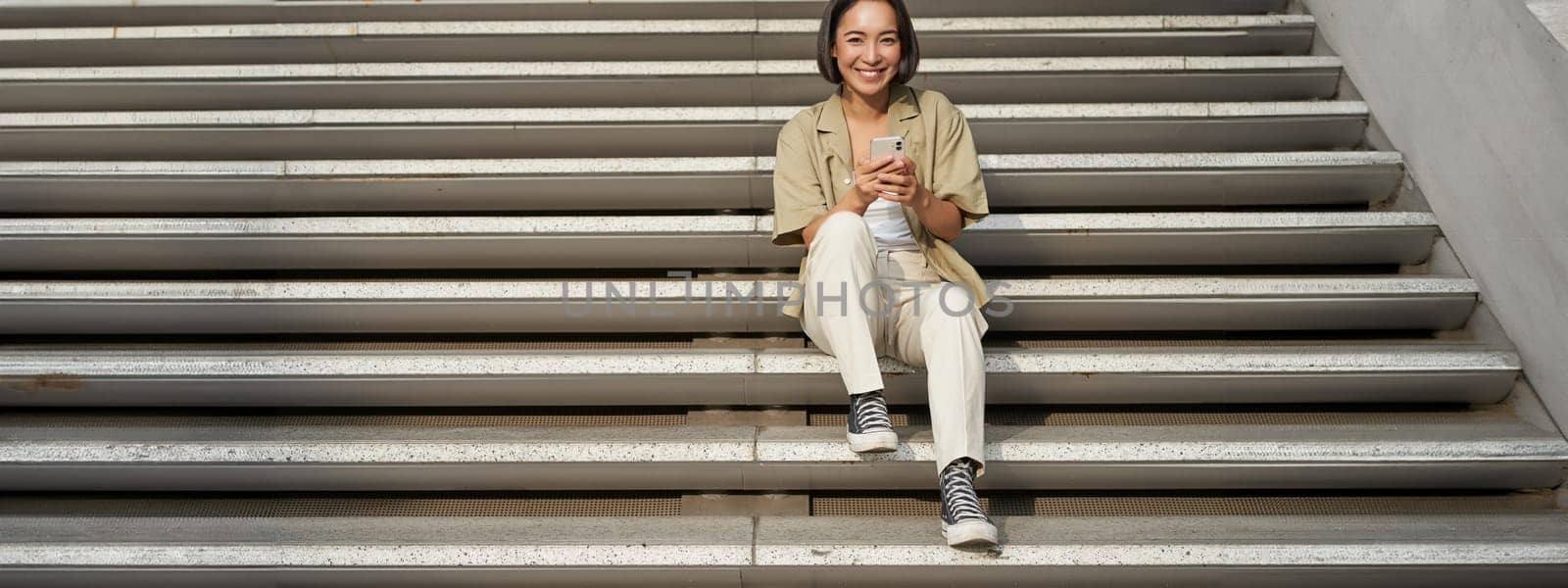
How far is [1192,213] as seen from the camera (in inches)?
97.2

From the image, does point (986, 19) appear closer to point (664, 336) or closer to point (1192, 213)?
point (1192, 213)

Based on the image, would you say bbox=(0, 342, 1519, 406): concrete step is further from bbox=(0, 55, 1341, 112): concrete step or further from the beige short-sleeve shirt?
bbox=(0, 55, 1341, 112): concrete step

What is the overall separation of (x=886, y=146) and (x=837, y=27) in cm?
33

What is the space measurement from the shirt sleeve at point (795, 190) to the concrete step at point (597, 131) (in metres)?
0.64

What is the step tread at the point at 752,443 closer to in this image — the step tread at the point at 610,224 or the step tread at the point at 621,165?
the step tread at the point at 610,224

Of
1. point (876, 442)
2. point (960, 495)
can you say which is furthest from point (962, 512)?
point (876, 442)

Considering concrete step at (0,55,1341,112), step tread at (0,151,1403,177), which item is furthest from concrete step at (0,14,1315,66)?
step tread at (0,151,1403,177)

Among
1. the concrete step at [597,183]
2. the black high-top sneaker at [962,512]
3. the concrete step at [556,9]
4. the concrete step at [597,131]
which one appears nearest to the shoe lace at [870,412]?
the black high-top sneaker at [962,512]

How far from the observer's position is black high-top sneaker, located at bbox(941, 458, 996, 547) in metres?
1.86

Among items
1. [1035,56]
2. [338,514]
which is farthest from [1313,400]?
[338,514]

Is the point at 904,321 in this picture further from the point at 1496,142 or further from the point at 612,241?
the point at 1496,142

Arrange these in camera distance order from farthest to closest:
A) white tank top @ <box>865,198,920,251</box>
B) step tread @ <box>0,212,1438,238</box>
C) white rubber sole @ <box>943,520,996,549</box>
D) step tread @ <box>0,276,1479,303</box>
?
step tread @ <box>0,212,1438,238</box> → step tread @ <box>0,276,1479,303</box> → white tank top @ <box>865,198,920,251</box> → white rubber sole @ <box>943,520,996,549</box>

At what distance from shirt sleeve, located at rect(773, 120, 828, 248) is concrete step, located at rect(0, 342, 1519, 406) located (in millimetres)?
308

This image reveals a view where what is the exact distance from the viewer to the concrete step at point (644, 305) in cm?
233
